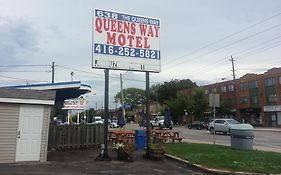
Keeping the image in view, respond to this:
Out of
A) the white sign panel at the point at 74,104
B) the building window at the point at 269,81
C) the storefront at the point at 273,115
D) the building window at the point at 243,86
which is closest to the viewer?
the white sign panel at the point at 74,104

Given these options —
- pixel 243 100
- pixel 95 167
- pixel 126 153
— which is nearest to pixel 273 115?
pixel 243 100

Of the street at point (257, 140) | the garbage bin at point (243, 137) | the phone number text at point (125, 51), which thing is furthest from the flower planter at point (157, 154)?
the street at point (257, 140)

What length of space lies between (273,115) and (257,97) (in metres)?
5.34

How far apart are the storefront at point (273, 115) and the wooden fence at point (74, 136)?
51.0 metres

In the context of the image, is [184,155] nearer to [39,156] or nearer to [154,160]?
[154,160]

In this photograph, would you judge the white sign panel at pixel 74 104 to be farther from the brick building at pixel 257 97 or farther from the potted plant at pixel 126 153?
the brick building at pixel 257 97

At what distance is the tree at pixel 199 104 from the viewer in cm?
7544

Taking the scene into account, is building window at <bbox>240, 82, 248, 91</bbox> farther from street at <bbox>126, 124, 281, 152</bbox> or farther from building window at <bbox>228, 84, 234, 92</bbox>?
street at <bbox>126, 124, 281, 152</bbox>

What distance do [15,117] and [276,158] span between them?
10514 millimetres

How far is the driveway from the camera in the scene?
11372 mm

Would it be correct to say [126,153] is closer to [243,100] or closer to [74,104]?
[74,104]

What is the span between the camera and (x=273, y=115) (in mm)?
65312

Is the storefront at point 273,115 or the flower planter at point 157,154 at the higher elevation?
the storefront at point 273,115

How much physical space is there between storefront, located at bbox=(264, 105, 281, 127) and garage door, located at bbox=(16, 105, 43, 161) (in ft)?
186
